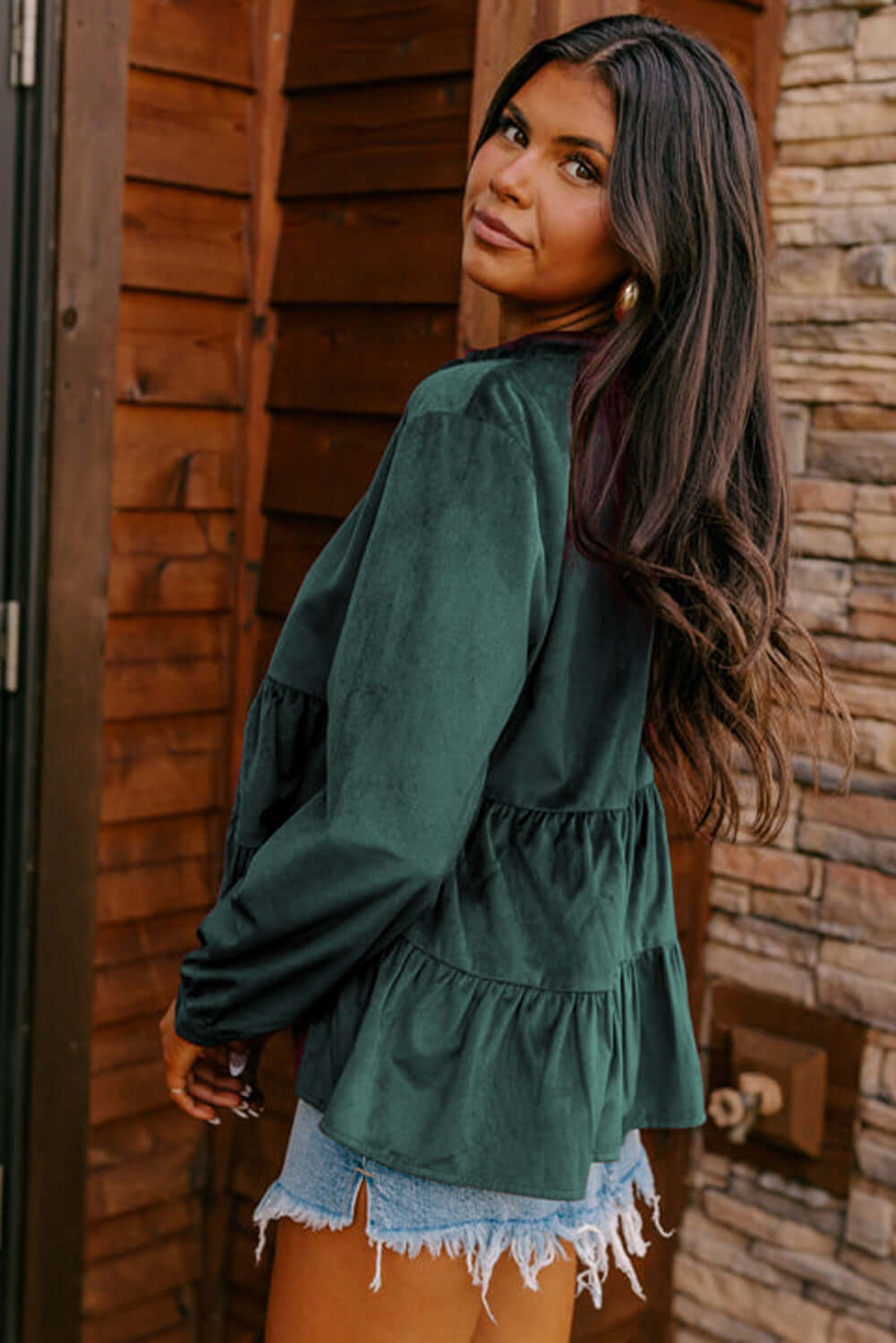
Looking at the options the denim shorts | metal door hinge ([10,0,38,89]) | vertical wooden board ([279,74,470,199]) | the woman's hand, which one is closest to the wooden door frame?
metal door hinge ([10,0,38,89])

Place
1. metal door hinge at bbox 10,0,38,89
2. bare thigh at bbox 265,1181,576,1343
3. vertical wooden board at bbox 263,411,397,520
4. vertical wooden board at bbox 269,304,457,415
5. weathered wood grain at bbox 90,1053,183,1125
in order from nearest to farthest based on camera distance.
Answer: bare thigh at bbox 265,1181,576,1343, metal door hinge at bbox 10,0,38,89, vertical wooden board at bbox 269,304,457,415, vertical wooden board at bbox 263,411,397,520, weathered wood grain at bbox 90,1053,183,1125

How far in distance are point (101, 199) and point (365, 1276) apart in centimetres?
157

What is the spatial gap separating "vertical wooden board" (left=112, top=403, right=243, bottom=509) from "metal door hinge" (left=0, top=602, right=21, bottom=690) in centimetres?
23

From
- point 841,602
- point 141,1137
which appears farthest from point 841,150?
point 141,1137

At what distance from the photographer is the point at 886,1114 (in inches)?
90.9

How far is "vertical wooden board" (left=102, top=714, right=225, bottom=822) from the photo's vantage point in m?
2.39

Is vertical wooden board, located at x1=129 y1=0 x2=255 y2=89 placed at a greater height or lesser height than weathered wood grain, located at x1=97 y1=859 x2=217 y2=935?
greater

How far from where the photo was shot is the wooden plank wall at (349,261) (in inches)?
86.0

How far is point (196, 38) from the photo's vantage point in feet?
7.60

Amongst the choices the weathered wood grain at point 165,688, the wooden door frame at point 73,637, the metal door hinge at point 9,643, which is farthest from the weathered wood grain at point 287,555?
the metal door hinge at point 9,643

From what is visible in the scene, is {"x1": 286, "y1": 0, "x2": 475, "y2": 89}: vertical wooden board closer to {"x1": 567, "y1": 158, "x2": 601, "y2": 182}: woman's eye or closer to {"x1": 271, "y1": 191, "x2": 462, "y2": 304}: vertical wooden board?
{"x1": 271, "y1": 191, "x2": 462, "y2": 304}: vertical wooden board

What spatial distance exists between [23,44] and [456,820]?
150 centimetres

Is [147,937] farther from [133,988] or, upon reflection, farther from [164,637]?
[164,637]

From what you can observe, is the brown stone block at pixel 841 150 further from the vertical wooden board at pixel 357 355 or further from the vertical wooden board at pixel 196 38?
the vertical wooden board at pixel 196 38
